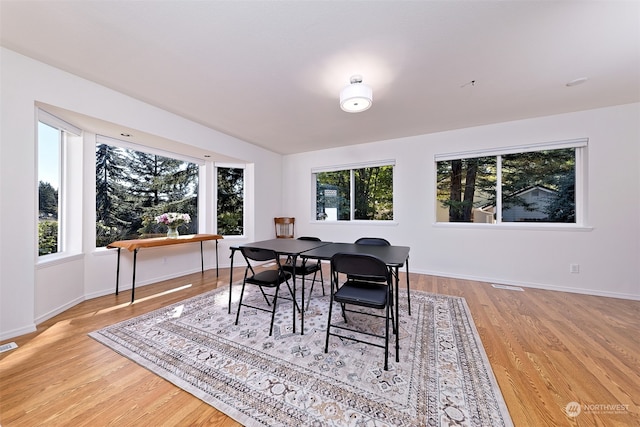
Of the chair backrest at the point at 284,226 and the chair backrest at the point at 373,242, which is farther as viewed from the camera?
the chair backrest at the point at 284,226

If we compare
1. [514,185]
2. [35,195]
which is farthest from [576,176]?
[35,195]

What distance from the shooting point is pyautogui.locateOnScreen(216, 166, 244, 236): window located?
4703 mm

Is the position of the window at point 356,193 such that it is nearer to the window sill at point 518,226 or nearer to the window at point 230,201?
the window sill at point 518,226

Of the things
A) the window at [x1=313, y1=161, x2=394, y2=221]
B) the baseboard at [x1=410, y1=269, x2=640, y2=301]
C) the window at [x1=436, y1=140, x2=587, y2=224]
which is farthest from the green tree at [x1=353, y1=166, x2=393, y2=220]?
the baseboard at [x1=410, y1=269, x2=640, y2=301]

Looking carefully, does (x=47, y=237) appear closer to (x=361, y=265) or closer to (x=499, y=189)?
(x=361, y=265)

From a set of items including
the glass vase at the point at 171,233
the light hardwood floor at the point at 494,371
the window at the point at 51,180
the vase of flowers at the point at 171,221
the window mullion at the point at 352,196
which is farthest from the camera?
the window mullion at the point at 352,196

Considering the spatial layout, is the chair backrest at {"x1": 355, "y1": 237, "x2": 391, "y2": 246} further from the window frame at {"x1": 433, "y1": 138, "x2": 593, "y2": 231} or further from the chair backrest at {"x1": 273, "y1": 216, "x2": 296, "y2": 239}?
the chair backrest at {"x1": 273, "y1": 216, "x2": 296, "y2": 239}

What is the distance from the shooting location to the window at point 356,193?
4605mm

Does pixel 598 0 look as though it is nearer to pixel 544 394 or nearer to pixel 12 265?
pixel 544 394

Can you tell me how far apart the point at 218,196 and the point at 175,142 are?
1.49 meters

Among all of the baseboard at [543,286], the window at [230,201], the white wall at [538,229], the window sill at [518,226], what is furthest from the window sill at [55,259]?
the window sill at [518,226]

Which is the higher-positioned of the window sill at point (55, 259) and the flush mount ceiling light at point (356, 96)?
the flush mount ceiling light at point (356, 96)

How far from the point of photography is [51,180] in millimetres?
2648

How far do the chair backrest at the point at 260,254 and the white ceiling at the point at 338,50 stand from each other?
1.76m
